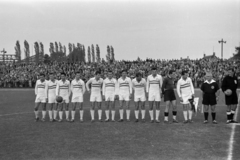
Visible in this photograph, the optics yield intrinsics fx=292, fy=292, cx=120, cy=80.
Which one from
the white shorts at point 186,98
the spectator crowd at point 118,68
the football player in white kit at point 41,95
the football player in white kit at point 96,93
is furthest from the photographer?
the spectator crowd at point 118,68

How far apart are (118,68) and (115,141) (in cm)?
3923

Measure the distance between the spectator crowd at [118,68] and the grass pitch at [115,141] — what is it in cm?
3000

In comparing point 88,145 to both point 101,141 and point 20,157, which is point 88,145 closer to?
point 101,141

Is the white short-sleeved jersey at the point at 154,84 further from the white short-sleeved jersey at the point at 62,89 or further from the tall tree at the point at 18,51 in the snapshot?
the tall tree at the point at 18,51

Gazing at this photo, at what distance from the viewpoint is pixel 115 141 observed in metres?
9.17

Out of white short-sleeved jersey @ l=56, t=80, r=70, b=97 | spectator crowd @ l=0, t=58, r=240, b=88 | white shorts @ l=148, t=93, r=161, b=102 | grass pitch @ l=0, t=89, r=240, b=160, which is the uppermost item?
spectator crowd @ l=0, t=58, r=240, b=88

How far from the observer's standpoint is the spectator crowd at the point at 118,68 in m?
42.2

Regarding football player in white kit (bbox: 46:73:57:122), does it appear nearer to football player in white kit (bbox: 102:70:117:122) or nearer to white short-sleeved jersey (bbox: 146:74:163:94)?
football player in white kit (bbox: 102:70:117:122)

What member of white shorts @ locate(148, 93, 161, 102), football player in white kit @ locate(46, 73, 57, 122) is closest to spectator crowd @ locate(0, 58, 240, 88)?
football player in white kit @ locate(46, 73, 57, 122)

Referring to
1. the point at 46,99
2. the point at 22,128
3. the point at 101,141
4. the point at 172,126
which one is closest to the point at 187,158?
the point at 101,141

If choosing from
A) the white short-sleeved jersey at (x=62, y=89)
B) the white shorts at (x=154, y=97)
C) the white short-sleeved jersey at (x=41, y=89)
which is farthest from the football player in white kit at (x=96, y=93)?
the white shorts at (x=154, y=97)

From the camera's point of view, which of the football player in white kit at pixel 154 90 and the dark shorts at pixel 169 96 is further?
the football player in white kit at pixel 154 90

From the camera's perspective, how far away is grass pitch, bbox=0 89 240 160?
7.68m

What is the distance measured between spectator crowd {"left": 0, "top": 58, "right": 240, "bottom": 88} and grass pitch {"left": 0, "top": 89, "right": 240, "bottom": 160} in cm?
3000
